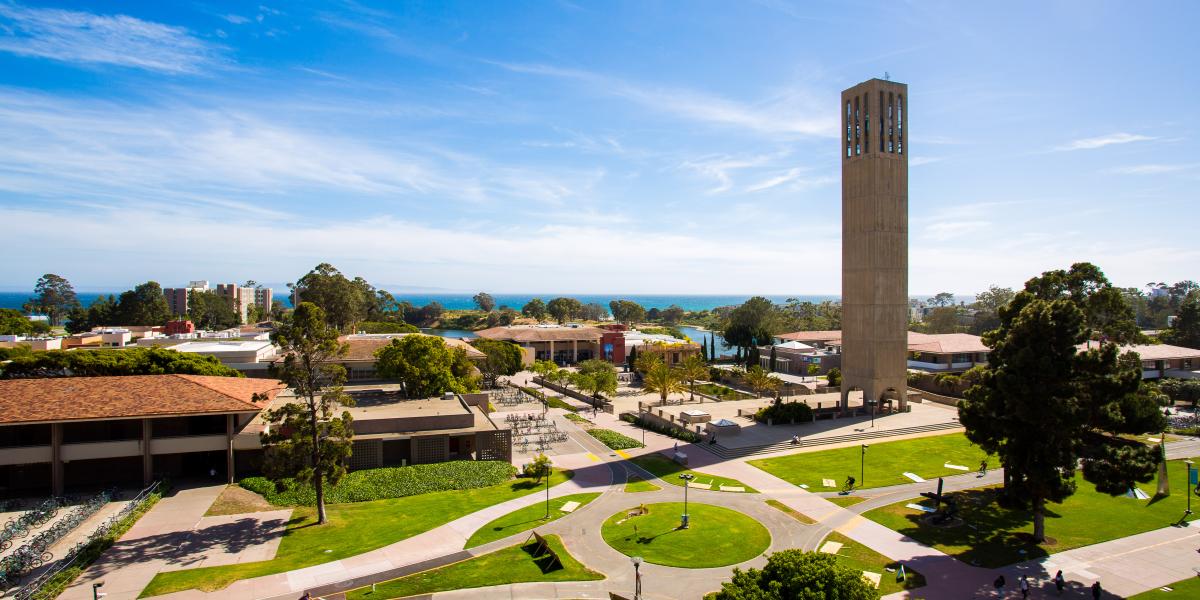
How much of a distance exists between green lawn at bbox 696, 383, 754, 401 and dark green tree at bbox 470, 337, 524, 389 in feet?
87.3

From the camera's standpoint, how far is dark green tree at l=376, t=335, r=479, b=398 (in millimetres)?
53812

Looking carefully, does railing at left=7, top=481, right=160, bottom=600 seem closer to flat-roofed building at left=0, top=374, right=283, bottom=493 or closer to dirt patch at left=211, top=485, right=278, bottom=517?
dirt patch at left=211, top=485, right=278, bottom=517

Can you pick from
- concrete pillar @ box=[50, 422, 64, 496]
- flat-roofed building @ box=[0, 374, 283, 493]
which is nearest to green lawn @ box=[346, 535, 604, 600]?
flat-roofed building @ box=[0, 374, 283, 493]

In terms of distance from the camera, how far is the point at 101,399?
1478 inches

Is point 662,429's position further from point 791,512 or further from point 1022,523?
point 1022,523

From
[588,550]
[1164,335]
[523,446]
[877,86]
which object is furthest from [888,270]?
[1164,335]

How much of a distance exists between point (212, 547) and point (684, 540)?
885 inches

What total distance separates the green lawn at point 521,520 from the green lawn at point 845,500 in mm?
13963

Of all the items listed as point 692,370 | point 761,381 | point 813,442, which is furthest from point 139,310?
point 813,442

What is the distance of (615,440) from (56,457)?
36459 millimetres

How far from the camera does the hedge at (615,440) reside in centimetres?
5000

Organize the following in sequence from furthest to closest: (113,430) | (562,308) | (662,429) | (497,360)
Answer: (562,308)
(497,360)
(662,429)
(113,430)

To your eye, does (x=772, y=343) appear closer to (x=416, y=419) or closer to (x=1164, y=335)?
(x=1164, y=335)

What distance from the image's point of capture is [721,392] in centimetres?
7500
